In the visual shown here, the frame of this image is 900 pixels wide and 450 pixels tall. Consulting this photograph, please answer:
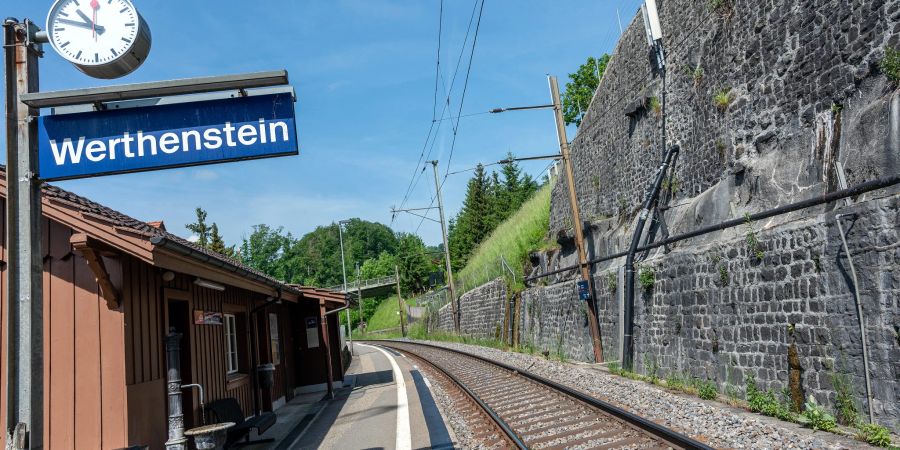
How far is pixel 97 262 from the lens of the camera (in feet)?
21.6

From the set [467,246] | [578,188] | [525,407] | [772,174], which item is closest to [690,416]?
[525,407]

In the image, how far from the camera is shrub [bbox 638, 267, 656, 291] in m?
13.6

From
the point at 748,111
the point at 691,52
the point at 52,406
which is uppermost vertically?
the point at 691,52

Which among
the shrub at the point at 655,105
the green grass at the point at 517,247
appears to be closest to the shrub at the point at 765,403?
the shrub at the point at 655,105

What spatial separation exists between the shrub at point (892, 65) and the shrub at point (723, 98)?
5215mm

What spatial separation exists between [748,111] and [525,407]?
774cm

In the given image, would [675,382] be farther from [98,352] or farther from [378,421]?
[98,352]

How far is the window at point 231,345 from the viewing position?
10.9 metres

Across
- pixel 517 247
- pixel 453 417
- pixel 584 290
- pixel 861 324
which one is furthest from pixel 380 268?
pixel 861 324

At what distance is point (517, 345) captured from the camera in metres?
25.3

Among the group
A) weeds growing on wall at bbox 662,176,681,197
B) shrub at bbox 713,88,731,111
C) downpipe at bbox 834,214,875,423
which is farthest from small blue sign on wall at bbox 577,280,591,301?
downpipe at bbox 834,214,875,423

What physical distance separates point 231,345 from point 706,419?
7751 millimetres

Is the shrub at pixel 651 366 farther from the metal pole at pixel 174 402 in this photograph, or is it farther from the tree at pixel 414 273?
the tree at pixel 414 273

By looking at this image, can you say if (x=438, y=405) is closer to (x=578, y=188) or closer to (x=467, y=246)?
(x=578, y=188)
